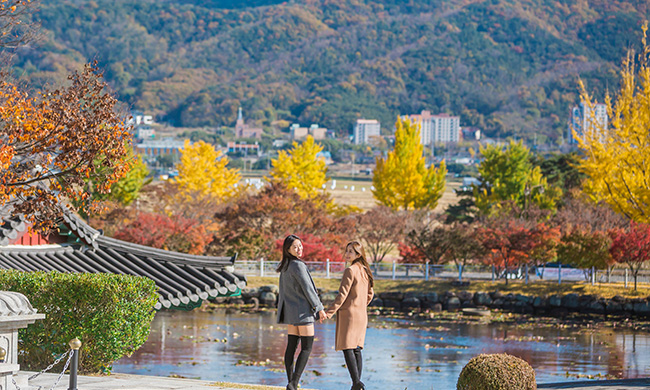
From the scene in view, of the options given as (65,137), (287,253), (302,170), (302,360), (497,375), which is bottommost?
(497,375)

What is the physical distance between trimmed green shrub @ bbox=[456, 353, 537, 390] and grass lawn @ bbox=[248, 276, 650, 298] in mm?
24007

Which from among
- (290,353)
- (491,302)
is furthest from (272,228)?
(290,353)

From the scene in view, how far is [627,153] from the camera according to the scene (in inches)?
1101

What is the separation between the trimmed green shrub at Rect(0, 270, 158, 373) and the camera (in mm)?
11914

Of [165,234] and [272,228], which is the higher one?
[272,228]

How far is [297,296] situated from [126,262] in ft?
23.4

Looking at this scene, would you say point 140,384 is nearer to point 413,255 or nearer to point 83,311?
point 83,311

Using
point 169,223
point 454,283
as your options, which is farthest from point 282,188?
point 454,283

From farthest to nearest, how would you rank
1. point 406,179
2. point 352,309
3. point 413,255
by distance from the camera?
point 406,179 → point 413,255 → point 352,309

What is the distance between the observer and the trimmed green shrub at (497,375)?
9.99 m

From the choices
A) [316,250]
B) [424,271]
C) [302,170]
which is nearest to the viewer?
[424,271]

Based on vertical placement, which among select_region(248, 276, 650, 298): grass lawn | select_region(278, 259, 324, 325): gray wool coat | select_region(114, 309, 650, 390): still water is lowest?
select_region(114, 309, 650, 390): still water

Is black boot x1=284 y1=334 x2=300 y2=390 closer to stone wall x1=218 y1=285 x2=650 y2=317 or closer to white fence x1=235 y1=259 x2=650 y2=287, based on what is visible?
stone wall x1=218 y1=285 x2=650 y2=317

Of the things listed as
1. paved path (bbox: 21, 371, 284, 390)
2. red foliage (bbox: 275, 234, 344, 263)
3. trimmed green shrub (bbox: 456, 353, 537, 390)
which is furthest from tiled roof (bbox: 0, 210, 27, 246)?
red foliage (bbox: 275, 234, 344, 263)
